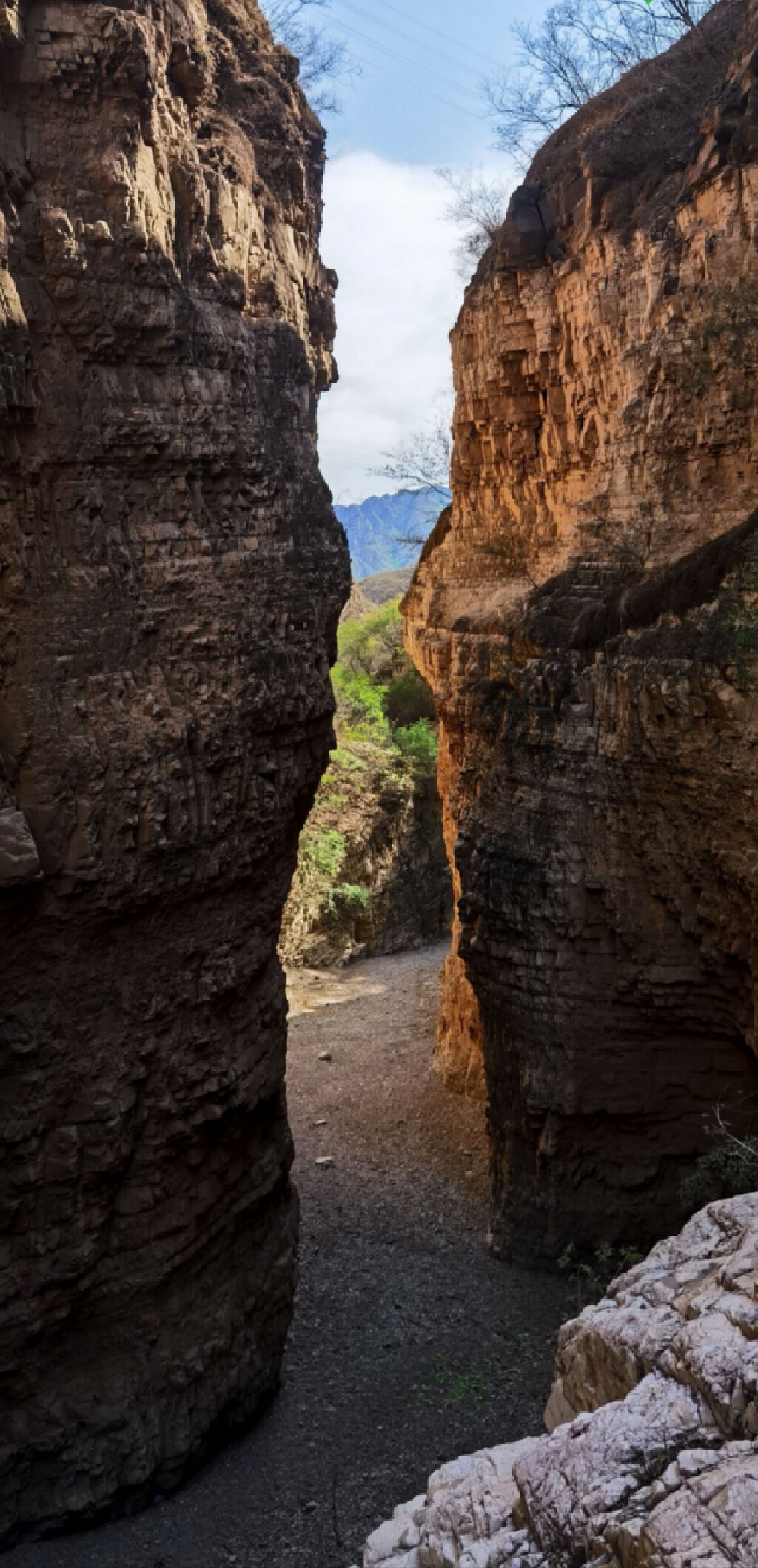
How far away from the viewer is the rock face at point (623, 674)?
39.9 ft

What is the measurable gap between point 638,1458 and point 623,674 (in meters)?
8.70

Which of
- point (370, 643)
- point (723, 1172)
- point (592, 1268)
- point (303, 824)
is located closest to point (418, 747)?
point (370, 643)

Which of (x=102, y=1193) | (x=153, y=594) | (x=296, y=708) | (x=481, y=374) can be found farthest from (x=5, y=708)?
(x=481, y=374)

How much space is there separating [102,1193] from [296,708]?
168 inches

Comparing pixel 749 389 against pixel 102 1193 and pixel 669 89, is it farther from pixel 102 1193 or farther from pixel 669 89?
pixel 102 1193

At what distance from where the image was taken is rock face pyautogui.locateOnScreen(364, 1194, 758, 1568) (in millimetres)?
4383

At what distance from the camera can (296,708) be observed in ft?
35.8

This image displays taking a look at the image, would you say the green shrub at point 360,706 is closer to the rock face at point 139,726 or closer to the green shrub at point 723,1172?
the green shrub at point 723,1172

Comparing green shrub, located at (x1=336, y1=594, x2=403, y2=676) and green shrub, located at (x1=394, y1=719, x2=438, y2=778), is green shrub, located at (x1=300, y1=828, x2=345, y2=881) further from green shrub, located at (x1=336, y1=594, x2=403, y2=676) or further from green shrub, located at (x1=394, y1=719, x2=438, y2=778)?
green shrub, located at (x1=336, y1=594, x2=403, y2=676)

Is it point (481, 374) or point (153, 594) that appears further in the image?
point (481, 374)

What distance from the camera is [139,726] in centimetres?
947

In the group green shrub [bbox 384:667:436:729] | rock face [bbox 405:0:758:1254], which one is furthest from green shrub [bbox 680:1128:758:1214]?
green shrub [bbox 384:667:436:729]

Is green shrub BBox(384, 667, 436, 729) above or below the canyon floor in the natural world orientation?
above

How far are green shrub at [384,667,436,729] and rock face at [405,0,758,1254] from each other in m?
15.5
